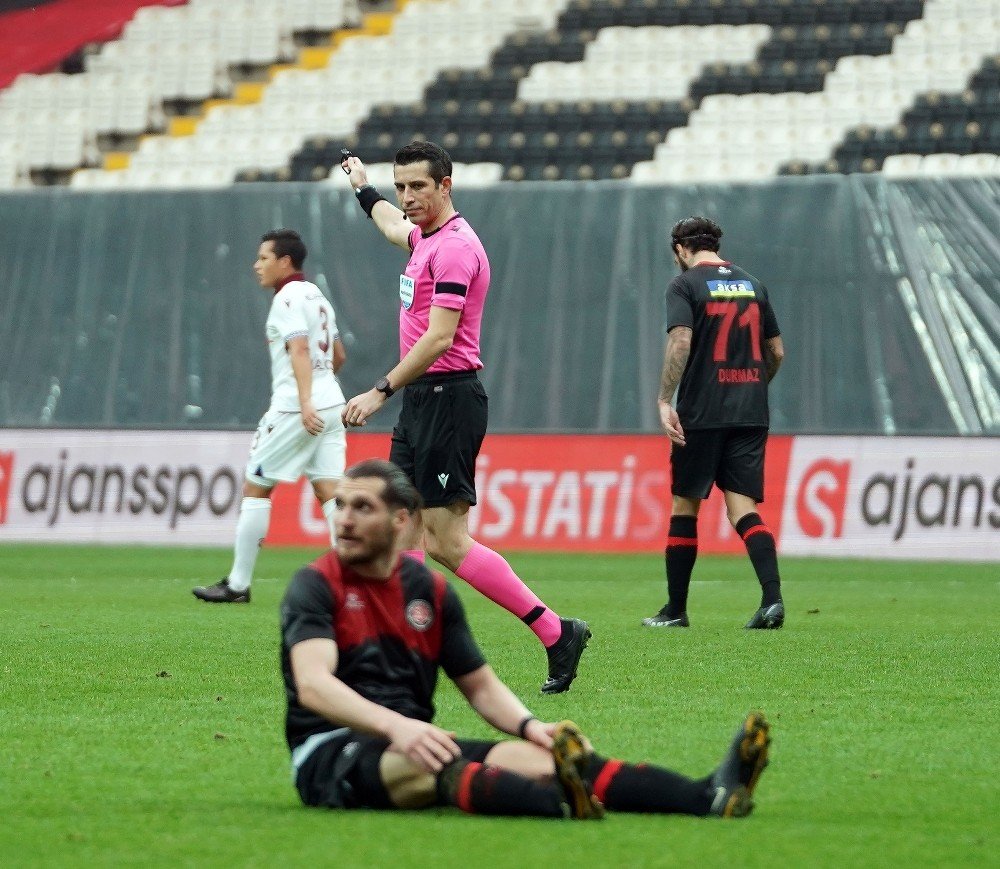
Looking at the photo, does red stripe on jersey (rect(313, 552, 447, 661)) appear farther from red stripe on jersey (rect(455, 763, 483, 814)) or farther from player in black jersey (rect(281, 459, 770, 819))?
red stripe on jersey (rect(455, 763, 483, 814))

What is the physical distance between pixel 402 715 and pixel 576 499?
1118 cm

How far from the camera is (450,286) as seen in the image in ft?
23.7

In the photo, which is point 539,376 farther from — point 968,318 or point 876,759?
point 876,759

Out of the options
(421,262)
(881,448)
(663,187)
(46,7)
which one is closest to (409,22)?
(46,7)

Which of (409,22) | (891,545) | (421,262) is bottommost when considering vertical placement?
(891,545)

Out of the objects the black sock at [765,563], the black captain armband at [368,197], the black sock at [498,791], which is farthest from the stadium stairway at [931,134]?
the black sock at [498,791]

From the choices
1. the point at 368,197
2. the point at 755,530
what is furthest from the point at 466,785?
the point at 755,530

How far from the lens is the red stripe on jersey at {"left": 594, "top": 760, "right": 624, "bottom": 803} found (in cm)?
454

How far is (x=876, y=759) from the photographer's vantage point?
5500 millimetres

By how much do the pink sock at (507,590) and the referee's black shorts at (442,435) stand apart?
266mm

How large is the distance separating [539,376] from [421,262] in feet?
34.6

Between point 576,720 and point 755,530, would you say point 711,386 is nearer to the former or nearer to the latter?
point 755,530

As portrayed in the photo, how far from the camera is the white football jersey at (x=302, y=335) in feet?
35.7

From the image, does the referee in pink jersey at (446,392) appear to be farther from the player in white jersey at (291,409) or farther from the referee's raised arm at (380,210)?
the player in white jersey at (291,409)
